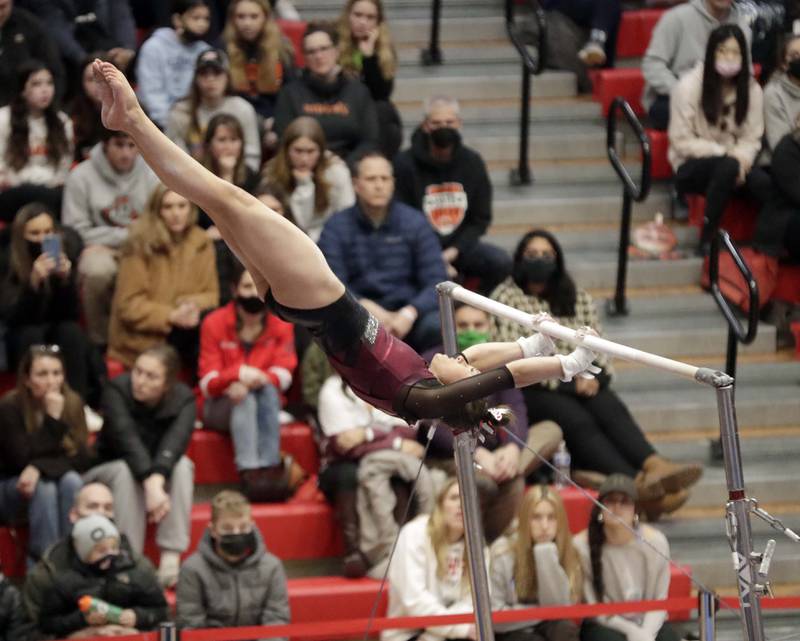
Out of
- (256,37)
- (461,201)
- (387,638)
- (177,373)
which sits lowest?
(387,638)

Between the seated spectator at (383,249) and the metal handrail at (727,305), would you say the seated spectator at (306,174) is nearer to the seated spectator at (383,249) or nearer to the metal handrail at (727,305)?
the seated spectator at (383,249)

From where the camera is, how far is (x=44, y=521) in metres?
6.56

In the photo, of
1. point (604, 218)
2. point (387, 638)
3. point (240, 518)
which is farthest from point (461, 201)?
point (387, 638)

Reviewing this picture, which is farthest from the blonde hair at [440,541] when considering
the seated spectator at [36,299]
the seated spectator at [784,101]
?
the seated spectator at [784,101]

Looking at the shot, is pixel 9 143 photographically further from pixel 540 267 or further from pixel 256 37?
pixel 540 267

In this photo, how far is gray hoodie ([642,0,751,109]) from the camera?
332 inches

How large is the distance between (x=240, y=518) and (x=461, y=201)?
84.3 inches

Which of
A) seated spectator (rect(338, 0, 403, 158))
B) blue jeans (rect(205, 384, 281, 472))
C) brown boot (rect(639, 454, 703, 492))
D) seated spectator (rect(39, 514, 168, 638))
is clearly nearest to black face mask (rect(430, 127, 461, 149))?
seated spectator (rect(338, 0, 403, 158))

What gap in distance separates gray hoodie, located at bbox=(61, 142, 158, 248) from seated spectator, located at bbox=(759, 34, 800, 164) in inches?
113

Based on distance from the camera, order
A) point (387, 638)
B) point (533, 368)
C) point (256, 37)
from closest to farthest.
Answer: point (533, 368), point (387, 638), point (256, 37)

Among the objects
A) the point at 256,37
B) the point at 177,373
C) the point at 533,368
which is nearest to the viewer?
the point at 533,368

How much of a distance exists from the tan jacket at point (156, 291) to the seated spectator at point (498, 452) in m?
1.05

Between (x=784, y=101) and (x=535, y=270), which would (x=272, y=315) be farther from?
(x=784, y=101)

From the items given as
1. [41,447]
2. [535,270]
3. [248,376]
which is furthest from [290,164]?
[41,447]
